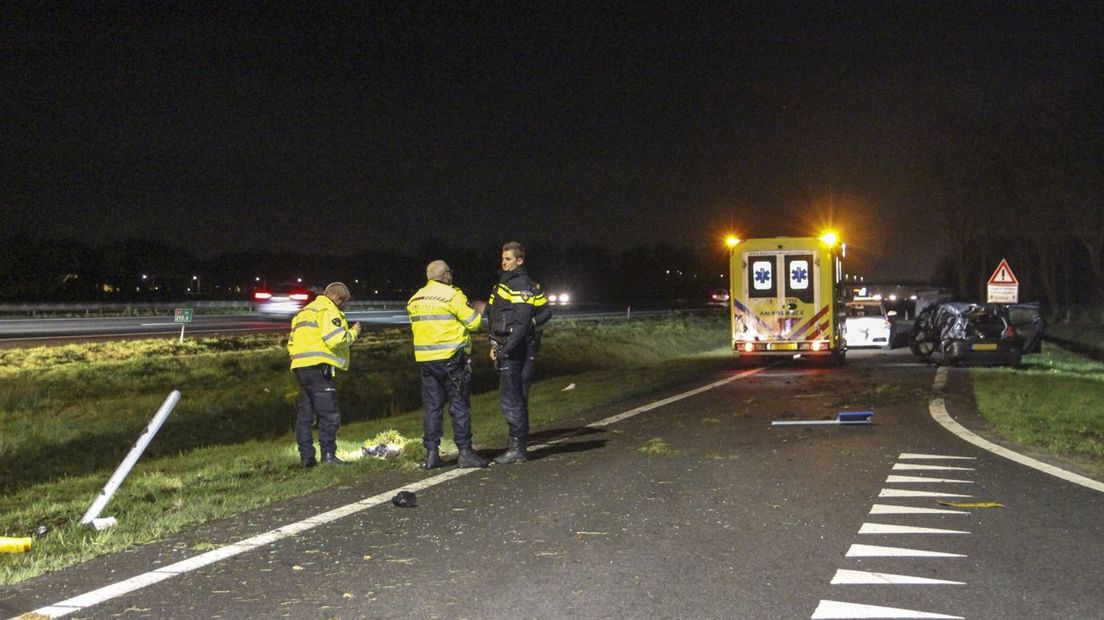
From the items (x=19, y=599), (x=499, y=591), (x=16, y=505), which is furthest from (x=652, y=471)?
(x=16, y=505)

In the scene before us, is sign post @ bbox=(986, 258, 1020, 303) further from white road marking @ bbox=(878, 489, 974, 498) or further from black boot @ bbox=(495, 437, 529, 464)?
black boot @ bbox=(495, 437, 529, 464)

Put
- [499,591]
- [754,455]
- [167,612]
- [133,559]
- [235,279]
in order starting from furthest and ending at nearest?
[235,279], [754,455], [133,559], [499,591], [167,612]

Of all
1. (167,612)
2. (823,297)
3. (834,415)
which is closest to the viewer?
(167,612)

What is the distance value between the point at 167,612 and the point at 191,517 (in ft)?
7.27

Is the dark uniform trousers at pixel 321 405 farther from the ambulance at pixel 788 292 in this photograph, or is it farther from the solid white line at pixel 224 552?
the ambulance at pixel 788 292

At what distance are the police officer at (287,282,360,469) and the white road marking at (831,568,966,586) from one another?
5.51m

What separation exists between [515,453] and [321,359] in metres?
2.09

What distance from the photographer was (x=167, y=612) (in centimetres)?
483

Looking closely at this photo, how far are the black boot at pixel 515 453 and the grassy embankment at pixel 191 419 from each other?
0.89m

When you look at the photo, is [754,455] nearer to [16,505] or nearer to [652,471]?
[652,471]

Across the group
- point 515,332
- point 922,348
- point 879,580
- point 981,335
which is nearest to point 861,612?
point 879,580

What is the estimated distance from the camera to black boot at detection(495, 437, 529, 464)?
30.9 ft

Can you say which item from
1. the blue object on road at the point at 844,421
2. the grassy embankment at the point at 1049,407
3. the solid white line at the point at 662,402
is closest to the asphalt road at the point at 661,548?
the grassy embankment at the point at 1049,407

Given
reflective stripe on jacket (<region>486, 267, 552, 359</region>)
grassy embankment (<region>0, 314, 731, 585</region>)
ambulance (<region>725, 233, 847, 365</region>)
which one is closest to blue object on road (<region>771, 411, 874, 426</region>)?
grassy embankment (<region>0, 314, 731, 585</region>)
